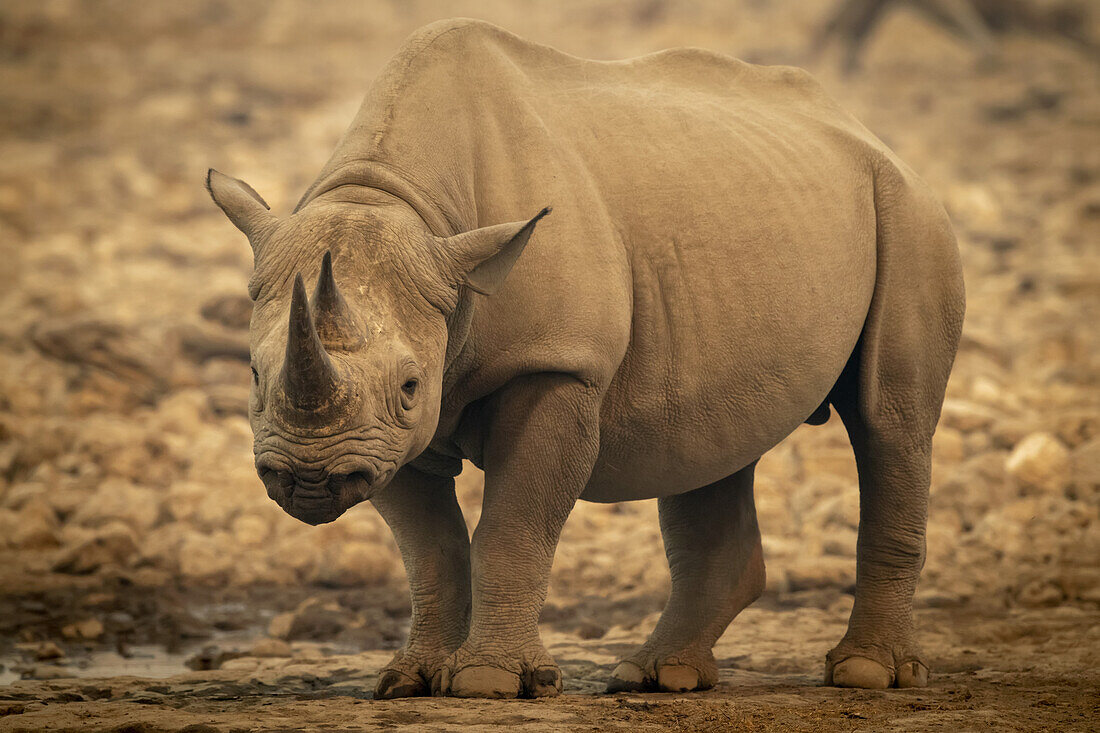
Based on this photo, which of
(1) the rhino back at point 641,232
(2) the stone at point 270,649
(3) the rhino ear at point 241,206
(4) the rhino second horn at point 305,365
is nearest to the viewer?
(4) the rhino second horn at point 305,365

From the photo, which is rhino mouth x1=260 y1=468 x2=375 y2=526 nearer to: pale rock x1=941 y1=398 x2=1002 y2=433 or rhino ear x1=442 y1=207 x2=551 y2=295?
rhino ear x1=442 y1=207 x2=551 y2=295

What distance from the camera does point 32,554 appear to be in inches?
322

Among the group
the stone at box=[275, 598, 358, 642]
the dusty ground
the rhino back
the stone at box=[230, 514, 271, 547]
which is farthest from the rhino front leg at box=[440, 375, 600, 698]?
the stone at box=[230, 514, 271, 547]

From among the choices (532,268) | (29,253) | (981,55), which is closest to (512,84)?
(532,268)

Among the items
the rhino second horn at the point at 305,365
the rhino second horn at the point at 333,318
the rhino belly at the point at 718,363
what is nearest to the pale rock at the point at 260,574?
the rhino belly at the point at 718,363

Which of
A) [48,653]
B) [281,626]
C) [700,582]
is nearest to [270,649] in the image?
[281,626]

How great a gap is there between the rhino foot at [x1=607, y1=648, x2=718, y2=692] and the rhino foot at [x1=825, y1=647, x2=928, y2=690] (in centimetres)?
46

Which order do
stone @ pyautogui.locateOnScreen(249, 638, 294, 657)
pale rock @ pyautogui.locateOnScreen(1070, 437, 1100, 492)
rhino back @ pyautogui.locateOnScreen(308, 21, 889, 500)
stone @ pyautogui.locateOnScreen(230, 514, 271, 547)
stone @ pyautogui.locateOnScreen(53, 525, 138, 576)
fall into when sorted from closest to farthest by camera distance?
rhino back @ pyautogui.locateOnScreen(308, 21, 889, 500) < stone @ pyautogui.locateOnScreen(249, 638, 294, 657) < stone @ pyautogui.locateOnScreen(53, 525, 138, 576) < stone @ pyautogui.locateOnScreen(230, 514, 271, 547) < pale rock @ pyautogui.locateOnScreen(1070, 437, 1100, 492)

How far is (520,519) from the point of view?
15.7 feet

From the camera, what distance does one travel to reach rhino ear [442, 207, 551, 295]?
447cm

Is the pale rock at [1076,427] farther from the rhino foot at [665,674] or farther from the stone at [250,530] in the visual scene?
the stone at [250,530]

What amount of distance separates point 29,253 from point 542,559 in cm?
983

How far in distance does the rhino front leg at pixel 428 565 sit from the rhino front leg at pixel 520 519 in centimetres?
40

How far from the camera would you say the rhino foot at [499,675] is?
4.73 metres
